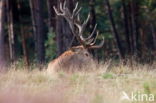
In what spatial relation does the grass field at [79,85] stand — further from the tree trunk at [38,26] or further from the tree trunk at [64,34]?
the tree trunk at [38,26]

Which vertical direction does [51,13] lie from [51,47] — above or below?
above

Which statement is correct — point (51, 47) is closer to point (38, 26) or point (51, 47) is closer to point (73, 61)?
point (38, 26)

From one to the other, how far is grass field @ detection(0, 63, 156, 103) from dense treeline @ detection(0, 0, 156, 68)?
4312 millimetres

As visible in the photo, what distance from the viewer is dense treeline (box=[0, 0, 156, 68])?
24016mm

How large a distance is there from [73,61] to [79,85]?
13.7 ft

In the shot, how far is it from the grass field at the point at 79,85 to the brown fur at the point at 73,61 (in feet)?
2.67

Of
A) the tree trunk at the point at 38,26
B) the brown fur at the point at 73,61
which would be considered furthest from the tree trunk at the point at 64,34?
the brown fur at the point at 73,61

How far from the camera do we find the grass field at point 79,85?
10.3m

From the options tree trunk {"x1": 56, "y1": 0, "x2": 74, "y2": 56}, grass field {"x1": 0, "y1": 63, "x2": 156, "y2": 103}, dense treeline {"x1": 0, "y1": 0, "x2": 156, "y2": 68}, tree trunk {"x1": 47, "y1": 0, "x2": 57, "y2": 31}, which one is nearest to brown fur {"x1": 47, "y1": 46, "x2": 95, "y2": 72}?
grass field {"x1": 0, "y1": 63, "x2": 156, "y2": 103}

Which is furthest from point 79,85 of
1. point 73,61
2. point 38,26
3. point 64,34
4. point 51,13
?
point 51,13

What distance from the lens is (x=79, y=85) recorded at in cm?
1234

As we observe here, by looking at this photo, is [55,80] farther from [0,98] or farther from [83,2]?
[83,2]

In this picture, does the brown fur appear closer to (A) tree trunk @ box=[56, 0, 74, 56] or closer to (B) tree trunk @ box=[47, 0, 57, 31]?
(A) tree trunk @ box=[56, 0, 74, 56]

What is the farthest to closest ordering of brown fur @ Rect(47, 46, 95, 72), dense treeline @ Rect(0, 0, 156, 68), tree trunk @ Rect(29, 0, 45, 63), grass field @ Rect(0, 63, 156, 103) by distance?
1. tree trunk @ Rect(29, 0, 45, 63)
2. dense treeline @ Rect(0, 0, 156, 68)
3. brown fur @ Rect(47, 46, 95, 72)
4. grass field @ Rect(0, 63, 156, 103)
